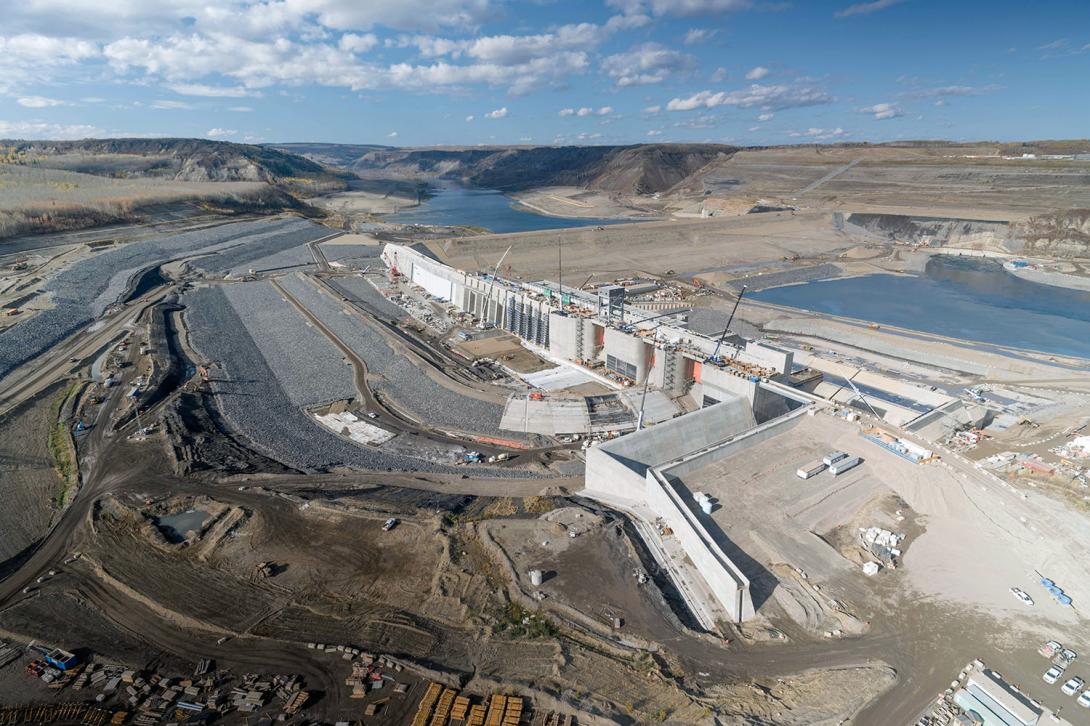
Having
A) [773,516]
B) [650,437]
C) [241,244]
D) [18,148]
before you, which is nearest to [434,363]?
[650,437]

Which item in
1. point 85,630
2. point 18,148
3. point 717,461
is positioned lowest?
point 85,630

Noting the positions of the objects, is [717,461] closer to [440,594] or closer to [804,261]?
[440,594]

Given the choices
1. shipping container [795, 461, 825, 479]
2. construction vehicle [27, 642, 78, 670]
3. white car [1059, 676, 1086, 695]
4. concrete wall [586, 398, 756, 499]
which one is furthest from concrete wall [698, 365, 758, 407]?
construction vehicle [27, 642, 78, 670]

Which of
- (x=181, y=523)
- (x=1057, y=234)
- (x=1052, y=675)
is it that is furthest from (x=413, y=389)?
(x=1057, y=234)

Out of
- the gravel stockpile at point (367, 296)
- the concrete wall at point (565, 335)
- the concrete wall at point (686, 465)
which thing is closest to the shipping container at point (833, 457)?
the concrete wall at point (686, 465)

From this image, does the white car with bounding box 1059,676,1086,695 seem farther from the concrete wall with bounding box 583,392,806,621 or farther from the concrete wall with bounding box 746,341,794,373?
the concrete wall with bounding box 746,341,794,373
